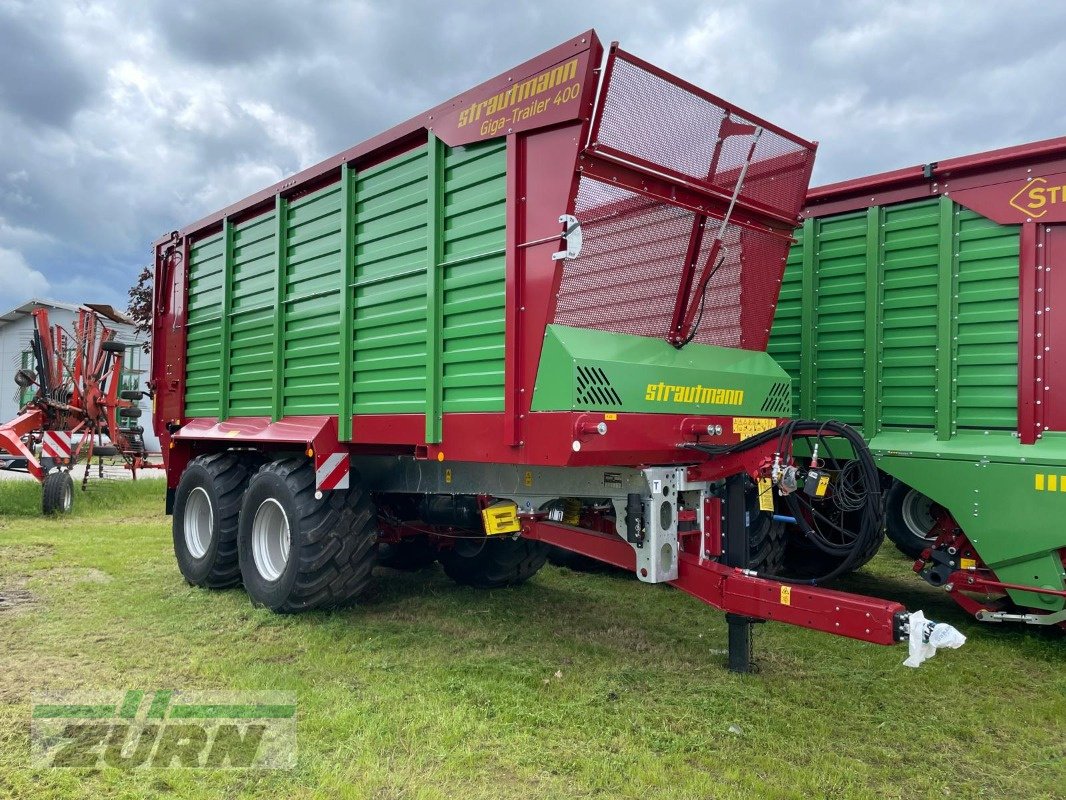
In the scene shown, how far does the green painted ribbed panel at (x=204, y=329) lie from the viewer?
6566mm

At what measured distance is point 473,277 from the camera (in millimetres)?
4102

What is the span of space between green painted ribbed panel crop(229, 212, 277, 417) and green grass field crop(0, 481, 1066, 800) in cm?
152

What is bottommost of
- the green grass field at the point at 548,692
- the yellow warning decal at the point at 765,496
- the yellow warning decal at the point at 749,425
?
the green grass field at the point at 548,692

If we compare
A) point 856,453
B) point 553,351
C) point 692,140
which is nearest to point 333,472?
point 553,351

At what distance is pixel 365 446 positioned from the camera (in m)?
5.19

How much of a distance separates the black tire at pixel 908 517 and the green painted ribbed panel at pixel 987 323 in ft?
2.70

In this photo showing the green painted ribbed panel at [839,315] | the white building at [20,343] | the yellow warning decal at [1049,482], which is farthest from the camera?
the white building at [20,343]

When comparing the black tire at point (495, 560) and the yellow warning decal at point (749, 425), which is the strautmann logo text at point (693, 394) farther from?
the black tire at point (495, 560)

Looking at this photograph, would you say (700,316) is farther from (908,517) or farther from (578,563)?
(578,563)

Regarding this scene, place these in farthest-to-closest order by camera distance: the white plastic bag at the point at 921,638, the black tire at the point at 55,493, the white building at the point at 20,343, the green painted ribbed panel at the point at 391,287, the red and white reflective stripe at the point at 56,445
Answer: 1. the white building at the point at 20,343
2. the red and white reflective stripe at the point at 56,445
3. the black tire at the point at 55,493
4. the green painted ribbed panel at the point at 391,287
5. the white plastic bag at the point at 921,638

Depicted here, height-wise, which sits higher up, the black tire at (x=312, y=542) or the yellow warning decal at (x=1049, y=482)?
the yellow warning decal at (x=1049, y=482)

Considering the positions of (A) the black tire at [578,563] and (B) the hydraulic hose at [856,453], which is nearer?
(B) the hydraulic hose at [856,453]

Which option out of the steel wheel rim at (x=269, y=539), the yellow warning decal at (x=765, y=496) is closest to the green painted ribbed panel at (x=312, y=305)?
the steel wheel rim at (x=269, y=539)

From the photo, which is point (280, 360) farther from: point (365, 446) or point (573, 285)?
point (573, 285)
